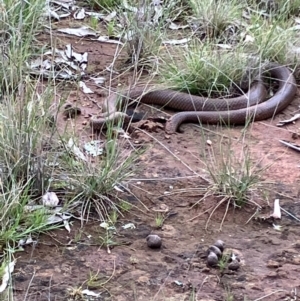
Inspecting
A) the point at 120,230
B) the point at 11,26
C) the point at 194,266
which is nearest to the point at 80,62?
the point at 11,26

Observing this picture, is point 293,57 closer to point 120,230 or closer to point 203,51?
point 203,51

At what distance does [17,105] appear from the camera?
3.92 m

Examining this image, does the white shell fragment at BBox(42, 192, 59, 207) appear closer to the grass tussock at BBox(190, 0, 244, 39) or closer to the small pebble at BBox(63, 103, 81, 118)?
the small pebble at BBox(63, 103, 81, 118)

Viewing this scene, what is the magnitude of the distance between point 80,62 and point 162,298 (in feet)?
9.02

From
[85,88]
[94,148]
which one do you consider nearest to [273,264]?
[94,148]

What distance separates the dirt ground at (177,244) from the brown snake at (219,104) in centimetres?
22

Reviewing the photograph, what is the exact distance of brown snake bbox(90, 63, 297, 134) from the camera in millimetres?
4934

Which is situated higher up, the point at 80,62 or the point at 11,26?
the point at 11,26

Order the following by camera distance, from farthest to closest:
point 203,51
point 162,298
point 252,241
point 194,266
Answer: point 203,51
point 252,241
point 194,266
point 162,298

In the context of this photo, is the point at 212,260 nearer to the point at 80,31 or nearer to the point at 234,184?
the point at 234,184

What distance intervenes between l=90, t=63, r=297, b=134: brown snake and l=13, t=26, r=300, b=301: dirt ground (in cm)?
22

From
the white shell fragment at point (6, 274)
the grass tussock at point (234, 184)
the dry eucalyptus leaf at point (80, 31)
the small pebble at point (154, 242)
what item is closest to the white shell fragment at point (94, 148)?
the grass tussock at point (234, 184)

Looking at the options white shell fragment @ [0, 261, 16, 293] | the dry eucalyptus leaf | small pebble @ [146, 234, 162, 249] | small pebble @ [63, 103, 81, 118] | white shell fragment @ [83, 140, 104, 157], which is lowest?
the dry eucalyptus leaf

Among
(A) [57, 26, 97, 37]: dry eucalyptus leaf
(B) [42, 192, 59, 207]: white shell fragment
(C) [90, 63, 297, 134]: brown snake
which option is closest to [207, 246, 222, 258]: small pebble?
(B) [42, 192, 59, 207]: white shell fragment
